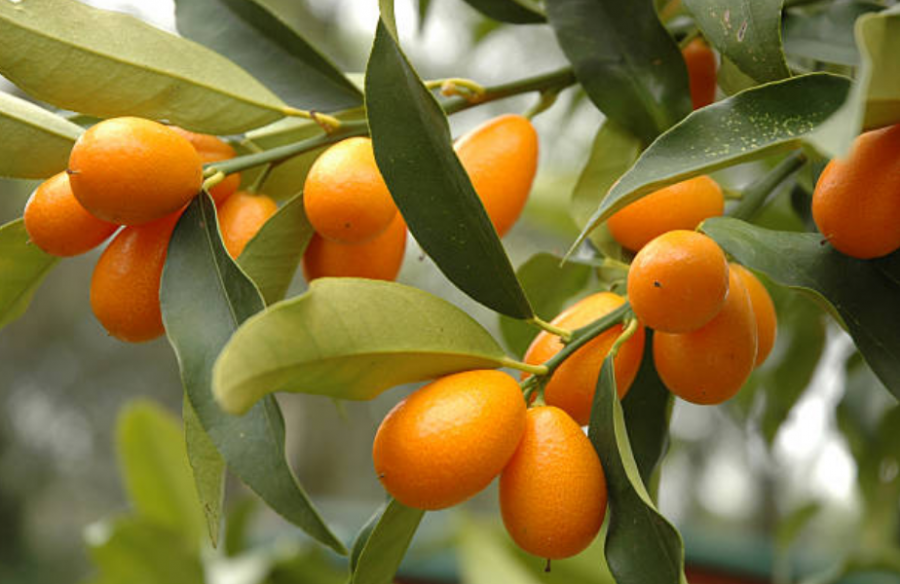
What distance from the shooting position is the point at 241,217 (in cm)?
42

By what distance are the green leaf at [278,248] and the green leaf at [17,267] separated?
10cm

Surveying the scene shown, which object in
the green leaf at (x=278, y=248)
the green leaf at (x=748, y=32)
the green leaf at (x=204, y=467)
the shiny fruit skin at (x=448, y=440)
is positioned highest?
the green leaf at (x=748, y=32)

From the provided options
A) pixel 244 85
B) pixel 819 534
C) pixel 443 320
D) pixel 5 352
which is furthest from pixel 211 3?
pixel 5 352

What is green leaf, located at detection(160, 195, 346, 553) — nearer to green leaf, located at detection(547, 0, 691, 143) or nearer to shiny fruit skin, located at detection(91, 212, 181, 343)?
shiny fruit skin, located at detection(91, 212, 181, 343)

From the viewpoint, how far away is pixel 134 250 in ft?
1.28

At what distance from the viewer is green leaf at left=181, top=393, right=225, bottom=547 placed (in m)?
0.38

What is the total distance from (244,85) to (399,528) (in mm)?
208

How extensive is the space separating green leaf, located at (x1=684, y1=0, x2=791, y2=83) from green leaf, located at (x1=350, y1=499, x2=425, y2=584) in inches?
9.1

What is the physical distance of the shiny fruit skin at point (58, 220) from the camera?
1.25ft

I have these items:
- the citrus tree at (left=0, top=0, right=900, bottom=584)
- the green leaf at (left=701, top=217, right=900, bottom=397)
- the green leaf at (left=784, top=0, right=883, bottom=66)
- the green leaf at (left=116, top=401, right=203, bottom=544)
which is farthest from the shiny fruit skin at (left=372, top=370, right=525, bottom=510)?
the green leaf at (left=116, top=401, right=203, bottom=544)

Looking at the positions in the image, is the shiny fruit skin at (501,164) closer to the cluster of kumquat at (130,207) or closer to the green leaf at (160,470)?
the cluster of kumquat at (130,207)

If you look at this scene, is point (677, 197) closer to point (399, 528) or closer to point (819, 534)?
point (399, 528)

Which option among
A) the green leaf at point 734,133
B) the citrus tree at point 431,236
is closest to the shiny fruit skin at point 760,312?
the citrus tree at point 431,236

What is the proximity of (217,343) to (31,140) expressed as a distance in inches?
5.0
